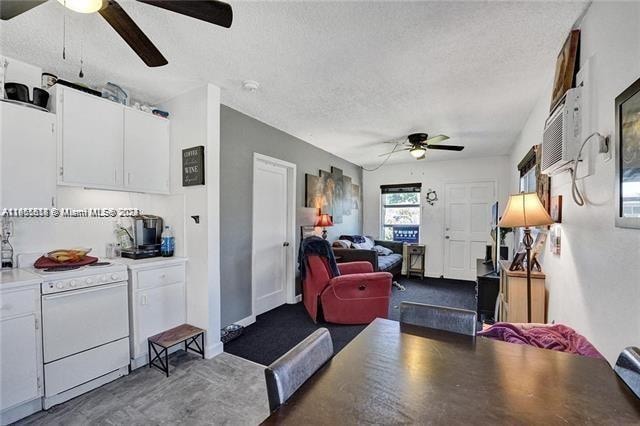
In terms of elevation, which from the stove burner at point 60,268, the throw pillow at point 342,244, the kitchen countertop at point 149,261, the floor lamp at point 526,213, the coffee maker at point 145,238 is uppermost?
the floor lamp at point 526,213

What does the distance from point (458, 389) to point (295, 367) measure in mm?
509

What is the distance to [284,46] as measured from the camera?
1.96 m

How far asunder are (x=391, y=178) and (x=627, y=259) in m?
5.31

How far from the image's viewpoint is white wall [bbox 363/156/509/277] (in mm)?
5402

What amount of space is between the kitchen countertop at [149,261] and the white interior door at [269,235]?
3.24 ft

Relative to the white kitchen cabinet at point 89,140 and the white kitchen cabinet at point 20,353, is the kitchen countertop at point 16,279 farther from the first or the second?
the white kitchen cabinet at point 89,140

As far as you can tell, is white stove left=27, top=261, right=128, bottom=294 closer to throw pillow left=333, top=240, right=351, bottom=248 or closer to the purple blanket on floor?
the purple blanket on floor

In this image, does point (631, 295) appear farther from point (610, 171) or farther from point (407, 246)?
point (407, 246)

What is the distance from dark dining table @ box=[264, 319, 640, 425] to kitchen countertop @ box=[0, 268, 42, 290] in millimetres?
2058

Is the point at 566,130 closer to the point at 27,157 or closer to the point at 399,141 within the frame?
the point at 399,141

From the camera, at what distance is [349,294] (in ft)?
10.8

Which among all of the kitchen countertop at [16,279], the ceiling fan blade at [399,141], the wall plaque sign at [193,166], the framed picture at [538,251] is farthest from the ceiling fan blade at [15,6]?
the ceiling fan blade at [399,141]

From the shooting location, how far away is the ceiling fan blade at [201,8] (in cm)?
122

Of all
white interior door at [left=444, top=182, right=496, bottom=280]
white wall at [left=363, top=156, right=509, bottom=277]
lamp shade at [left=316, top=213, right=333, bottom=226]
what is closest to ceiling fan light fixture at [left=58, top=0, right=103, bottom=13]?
lamp shade at [left=316, top=213, right=333, bottom=226]
